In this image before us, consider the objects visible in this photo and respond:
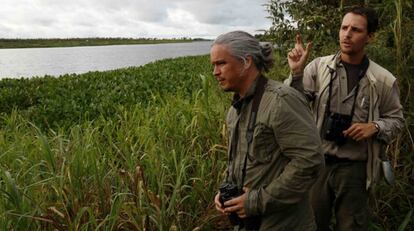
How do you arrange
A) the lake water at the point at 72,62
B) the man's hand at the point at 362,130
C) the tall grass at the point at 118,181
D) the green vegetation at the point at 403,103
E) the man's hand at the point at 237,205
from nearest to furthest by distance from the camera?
the man's hand at the point at 237,205, the man's hand at the point at 362,130, the tall grass at the point at 118,181, the green vegetation at the point at 403,103, the lake water at the point at 72,62

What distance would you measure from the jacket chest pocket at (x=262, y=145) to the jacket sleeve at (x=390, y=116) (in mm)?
1004

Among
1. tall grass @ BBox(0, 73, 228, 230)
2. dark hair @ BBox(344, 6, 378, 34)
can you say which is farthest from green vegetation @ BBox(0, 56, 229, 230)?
dark hair @ BBox(344, 6, 378, 34)

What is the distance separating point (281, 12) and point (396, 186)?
8.46 ft

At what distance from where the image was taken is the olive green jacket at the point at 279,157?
1.83 m

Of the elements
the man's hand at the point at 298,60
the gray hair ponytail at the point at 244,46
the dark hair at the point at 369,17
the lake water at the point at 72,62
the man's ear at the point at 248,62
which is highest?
the dark hair at the point at 369,17

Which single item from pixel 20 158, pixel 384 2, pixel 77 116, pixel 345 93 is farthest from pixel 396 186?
pixel 77 116

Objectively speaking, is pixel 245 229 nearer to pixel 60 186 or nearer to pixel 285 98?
pixel 285 98

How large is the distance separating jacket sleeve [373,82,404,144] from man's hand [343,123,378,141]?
0.05m

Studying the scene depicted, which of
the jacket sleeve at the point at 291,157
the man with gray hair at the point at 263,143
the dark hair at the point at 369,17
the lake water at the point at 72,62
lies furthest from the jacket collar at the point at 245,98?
the lake water at the point at 72,62

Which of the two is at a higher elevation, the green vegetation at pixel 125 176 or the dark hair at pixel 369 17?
the dark hair at pixel 369 17

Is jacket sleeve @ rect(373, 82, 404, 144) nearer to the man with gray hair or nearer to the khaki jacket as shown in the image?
the khaki jacket

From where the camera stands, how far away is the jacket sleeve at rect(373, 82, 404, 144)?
2.63 metres

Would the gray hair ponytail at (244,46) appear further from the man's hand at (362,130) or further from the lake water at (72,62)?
the lake water at (72,62)

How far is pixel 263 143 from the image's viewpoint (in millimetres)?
1905
